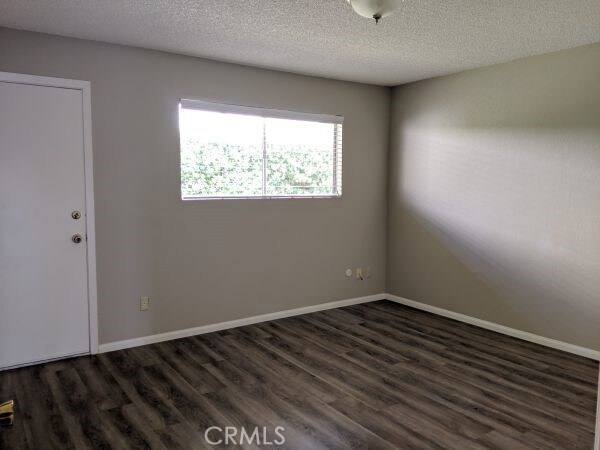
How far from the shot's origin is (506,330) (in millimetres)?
4199

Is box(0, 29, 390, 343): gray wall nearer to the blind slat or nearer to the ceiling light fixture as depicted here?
the blind slat

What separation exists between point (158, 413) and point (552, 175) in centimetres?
341

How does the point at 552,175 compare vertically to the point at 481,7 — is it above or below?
below

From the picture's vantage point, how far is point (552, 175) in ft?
12.5

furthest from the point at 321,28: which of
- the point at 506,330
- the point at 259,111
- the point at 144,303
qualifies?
the point at 506,330

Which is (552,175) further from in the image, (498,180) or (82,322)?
(82,322)

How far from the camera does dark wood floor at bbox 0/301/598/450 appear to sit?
8.23 ft

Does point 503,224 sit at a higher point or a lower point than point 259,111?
lower

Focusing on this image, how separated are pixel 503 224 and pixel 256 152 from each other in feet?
7.64

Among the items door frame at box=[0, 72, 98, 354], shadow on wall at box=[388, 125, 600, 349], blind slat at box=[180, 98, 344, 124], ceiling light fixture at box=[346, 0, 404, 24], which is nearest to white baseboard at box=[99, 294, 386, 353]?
door frame at box=[0, 72, 98, 354]

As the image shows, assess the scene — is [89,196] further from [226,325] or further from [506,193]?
[506,193]

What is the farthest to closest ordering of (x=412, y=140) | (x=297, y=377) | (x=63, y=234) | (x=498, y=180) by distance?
(x=412, y=140), (x=498, y=180), (x=63, y=234), (x=297, y=377)

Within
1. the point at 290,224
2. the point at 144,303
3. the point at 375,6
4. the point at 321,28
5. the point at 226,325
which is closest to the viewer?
the point at 375,6

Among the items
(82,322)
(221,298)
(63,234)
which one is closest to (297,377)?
(221,298)
